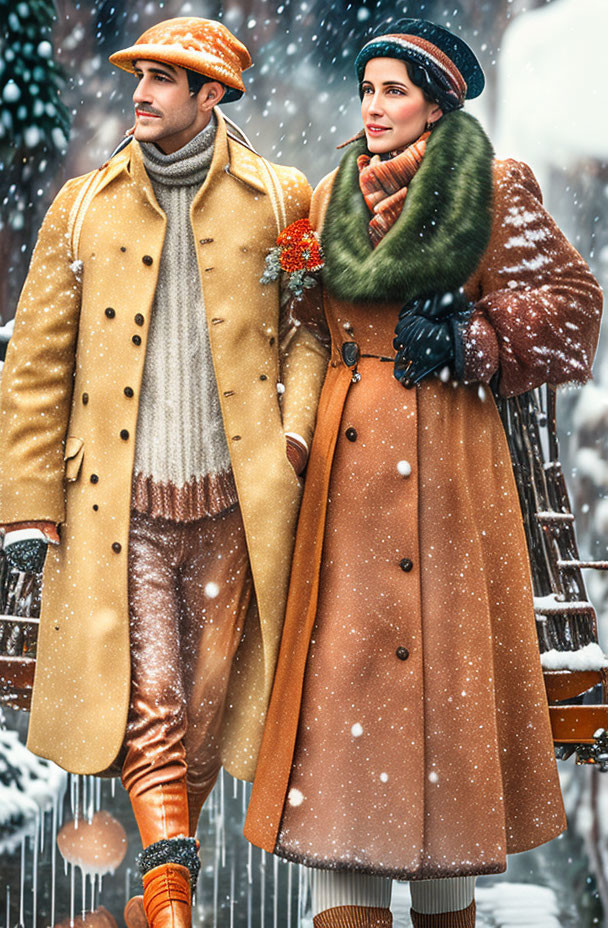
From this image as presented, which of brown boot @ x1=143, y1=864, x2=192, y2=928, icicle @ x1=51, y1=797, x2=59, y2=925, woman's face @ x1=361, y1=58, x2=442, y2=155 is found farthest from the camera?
icicle @ x1=51, y1=797, x2=59, y2=925

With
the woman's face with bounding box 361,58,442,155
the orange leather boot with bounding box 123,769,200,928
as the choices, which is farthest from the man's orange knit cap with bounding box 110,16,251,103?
the orange leather boot with bounding box 123,769,200,928

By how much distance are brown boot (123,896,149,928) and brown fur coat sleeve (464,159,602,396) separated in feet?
5.16

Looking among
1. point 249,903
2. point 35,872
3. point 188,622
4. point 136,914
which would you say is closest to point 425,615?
point 188,622

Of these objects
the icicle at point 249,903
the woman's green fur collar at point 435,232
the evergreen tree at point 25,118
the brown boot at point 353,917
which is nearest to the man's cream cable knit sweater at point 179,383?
the woman's green fur collar at point 435,232

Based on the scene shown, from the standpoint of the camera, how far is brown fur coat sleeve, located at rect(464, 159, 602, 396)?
354 cm

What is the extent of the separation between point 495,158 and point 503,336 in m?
0.46

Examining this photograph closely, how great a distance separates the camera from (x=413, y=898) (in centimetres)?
378

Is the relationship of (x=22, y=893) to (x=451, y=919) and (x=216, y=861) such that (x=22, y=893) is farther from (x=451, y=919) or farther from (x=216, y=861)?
(x=451, y=919)

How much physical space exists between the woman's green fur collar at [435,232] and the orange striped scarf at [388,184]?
3cm

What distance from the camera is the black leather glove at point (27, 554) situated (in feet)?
12.3

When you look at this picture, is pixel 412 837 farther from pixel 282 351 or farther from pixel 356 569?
pixel 282 351

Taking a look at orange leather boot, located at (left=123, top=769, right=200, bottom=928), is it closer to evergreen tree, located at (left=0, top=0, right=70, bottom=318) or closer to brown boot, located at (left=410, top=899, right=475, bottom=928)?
brown boot, located at (left=410, top=899, right=475, bottom=928)

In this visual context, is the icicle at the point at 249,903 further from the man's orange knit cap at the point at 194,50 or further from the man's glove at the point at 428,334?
the man's orange knit cap at the point at 194,50

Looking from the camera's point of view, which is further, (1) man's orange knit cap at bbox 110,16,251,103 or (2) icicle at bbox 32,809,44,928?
(2) icicle at bbox 32,809,44,928
